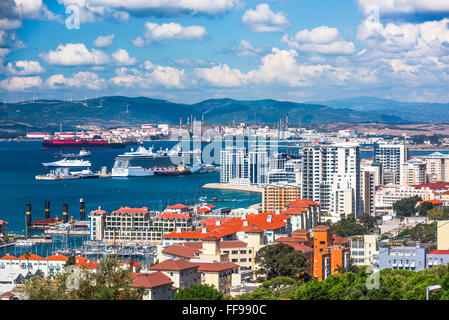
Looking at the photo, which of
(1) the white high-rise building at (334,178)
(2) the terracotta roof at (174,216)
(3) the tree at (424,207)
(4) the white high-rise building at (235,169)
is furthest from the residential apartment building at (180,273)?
(4) the white high-rise building at (235,169)

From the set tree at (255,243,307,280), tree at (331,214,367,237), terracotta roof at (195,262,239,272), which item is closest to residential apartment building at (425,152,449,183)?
tree at (331,214,367,237)

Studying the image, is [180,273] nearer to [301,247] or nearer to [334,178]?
[301,247]

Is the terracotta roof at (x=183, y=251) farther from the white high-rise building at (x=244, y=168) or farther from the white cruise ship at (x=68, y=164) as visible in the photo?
the white cruise ship at (x=68, y=164)

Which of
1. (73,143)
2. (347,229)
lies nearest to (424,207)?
(347,229)

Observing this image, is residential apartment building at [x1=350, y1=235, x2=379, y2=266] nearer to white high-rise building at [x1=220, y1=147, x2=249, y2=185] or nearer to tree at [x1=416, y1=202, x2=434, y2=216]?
tree at [x1=416, y1=202, x2=434, y2=216]
